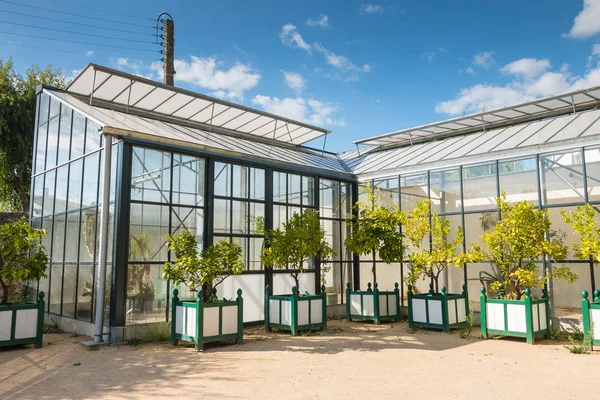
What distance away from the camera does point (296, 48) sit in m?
14.2

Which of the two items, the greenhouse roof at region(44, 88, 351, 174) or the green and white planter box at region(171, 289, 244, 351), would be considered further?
the greenhouse roof at region(44, 88, 351, 174)

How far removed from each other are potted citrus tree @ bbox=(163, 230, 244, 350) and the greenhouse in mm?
972

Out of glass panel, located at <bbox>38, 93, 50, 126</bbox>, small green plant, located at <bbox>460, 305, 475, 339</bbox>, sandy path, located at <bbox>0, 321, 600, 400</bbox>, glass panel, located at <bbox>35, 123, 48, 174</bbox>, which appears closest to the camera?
sandy path, located at <bbox>0, 321, 600, 400</bbox>

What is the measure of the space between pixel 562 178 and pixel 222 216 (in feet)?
27.4

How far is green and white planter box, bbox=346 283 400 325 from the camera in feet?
43.0

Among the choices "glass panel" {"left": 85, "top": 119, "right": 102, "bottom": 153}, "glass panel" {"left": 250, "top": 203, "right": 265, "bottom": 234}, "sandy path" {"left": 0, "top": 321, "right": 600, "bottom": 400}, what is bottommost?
"sandy path" {"left": 0, "top": 321, "right": 600, "bottom": 400}

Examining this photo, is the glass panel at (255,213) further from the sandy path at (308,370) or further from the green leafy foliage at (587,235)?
the green leafy foliage at (587,235)

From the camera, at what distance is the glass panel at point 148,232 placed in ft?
34.3

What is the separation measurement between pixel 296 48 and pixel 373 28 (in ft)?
7.94

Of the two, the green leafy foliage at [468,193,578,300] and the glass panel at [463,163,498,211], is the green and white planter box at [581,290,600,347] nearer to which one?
the green leafy foliage at [468,193,578,300]

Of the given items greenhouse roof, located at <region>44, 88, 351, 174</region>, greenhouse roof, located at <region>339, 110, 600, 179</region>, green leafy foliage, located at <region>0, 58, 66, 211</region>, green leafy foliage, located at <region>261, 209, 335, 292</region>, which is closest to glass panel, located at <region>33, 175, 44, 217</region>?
greenhouse roof, located at <region>44, 88, 351, 174</region>

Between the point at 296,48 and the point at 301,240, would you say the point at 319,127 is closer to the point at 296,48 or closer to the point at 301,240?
the point at 296,48

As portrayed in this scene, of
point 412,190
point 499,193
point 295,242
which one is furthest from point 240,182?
point 499,193

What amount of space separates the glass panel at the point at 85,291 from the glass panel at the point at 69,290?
0.29 m
